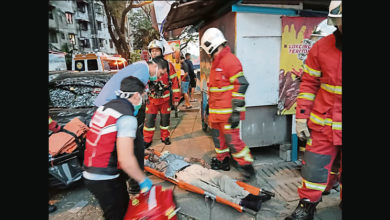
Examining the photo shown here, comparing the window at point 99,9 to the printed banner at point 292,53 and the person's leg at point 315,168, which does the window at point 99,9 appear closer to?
the person's leg at point 315,168

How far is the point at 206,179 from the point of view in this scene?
2.70 m

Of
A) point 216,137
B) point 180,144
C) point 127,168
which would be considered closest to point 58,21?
point 127,168

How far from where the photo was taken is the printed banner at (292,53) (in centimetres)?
342

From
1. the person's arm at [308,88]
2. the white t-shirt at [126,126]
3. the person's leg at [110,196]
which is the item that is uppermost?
the person's arm at [308,88]

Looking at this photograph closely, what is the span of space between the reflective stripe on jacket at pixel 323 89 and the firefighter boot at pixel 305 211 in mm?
690

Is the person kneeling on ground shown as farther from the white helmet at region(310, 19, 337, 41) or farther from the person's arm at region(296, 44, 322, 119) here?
the white helmet at region(310, 19, 337, 41)

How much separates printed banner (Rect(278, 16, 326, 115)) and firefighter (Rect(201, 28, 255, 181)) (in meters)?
1.01

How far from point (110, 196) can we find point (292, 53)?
3265 millimetres

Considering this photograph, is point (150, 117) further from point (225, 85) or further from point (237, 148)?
point (237, 148)

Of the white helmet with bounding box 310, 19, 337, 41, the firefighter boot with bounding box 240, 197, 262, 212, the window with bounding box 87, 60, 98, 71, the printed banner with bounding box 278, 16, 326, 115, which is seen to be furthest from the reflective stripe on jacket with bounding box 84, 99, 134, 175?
the window with bounding box 87, 60, 98, 71

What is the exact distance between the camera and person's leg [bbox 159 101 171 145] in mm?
4348

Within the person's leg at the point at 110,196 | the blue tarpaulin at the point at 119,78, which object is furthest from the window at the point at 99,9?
the person's leg at the point at 110,196

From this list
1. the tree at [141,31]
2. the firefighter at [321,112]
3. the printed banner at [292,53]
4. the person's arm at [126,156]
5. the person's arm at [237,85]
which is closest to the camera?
the person's arm at [126,156]

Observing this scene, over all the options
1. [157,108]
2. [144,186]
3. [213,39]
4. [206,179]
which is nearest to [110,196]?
[144,186]
